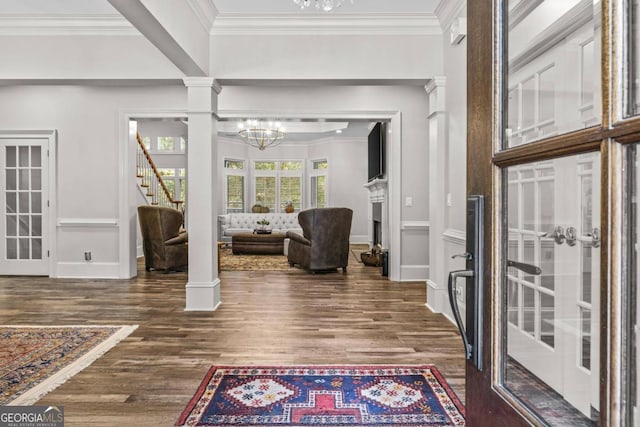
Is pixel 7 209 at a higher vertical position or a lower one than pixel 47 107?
lower

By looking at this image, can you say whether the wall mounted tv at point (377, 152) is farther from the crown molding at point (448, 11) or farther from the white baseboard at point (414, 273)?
the crown molding at point (448, 11)

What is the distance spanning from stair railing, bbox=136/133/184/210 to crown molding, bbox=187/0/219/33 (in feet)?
14.2

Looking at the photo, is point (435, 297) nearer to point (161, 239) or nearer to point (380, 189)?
point (380, 189)

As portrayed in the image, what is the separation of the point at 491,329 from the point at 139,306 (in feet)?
12.7

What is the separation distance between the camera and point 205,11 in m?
3.47

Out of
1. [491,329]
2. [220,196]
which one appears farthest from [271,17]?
[220,196]

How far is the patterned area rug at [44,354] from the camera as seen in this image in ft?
7.29

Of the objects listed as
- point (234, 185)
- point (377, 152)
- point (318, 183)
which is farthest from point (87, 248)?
point (318, 183)

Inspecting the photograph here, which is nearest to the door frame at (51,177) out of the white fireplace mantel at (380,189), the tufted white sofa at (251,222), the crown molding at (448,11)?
the tufted white sofa at (251,222)

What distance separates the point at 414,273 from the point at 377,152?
245cm

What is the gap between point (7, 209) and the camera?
18.9 ft

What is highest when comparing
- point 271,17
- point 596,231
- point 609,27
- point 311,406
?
point 271,17

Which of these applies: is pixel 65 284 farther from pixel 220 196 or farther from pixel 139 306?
pixel 220 196

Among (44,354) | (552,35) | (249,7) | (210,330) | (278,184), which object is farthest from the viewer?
(278,184)
